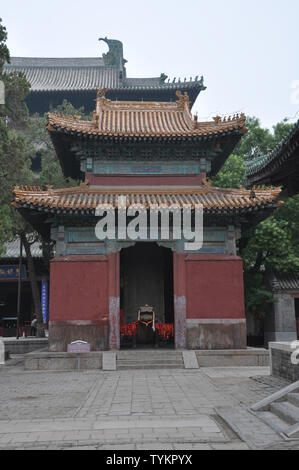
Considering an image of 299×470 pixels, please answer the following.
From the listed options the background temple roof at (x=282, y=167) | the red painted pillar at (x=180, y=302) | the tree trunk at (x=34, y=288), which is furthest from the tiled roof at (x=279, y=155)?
the tree trunk at (x=34, y=288)

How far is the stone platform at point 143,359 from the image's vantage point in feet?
42.8

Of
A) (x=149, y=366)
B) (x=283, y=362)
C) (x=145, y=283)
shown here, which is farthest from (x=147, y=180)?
(x=283, y=362)

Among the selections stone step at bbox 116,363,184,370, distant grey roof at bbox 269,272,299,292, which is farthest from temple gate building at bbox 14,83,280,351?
distant grey roof at bbox 269,272,299,292

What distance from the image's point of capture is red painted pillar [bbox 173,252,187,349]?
14102mm

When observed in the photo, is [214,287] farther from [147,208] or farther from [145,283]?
[145,283]

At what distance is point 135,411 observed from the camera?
280 inches

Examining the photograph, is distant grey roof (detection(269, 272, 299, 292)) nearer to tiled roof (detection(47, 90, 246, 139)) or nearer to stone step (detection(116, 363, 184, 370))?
tiled roof (detection(47, 90, 246, 139))

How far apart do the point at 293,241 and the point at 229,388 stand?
13.2 m

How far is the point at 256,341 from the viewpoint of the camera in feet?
76.4

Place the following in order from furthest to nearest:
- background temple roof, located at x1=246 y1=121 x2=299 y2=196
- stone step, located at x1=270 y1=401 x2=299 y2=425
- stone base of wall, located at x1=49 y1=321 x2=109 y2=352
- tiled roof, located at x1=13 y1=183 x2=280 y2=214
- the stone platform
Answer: stone base of wall, located at x1=49 y1=321 x2=109 y2=352, tiled roof, located at x1=13 y1=183 x2=280 y2=214, the stone platform, background temple roof, located at x1=246 y1=121 x2=299 y2=196, stone step, located at x1=270 y1=401 x2=299 y2=425

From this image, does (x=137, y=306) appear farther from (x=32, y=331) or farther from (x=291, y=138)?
(x=291, y=138)

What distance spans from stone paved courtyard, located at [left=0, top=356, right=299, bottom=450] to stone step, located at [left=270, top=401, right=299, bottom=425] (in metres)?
0.40

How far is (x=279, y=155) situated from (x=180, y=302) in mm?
7312
